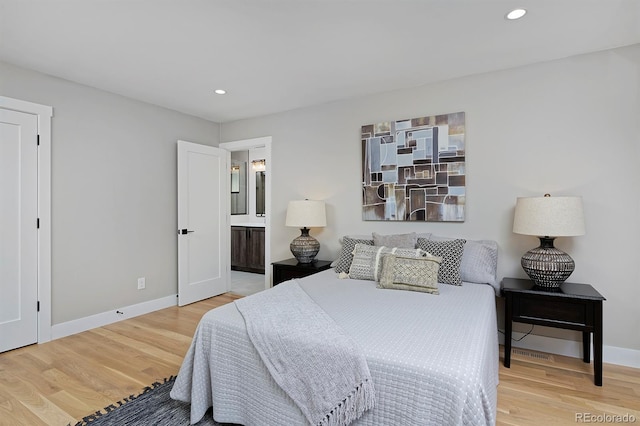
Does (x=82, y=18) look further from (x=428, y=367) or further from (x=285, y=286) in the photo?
(x=428, y=367)

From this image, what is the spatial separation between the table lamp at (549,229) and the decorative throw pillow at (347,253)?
133 centimetres

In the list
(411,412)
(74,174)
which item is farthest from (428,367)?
(74,174)

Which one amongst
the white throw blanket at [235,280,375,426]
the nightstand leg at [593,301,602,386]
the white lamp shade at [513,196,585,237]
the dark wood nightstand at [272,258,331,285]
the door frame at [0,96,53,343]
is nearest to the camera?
the white throw blanket at [235,280,375,426]

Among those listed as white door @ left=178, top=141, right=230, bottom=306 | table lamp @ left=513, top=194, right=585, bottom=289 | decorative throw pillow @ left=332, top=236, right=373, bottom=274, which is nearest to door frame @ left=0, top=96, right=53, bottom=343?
white door @ left=178, top=141, right=230, bottom=306

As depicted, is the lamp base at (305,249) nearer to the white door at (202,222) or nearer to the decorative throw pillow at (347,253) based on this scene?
the decorative throw pillow at (347,253)

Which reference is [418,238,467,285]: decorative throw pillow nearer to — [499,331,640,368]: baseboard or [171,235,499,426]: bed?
[171,235,499,426]: bed

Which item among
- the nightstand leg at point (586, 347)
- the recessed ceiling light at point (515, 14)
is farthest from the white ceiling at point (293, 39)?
the nightstand leg at point (586, 347)

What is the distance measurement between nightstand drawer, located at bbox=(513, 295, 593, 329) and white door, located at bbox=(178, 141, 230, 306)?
3609 mm

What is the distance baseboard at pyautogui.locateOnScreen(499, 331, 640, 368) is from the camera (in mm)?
2564

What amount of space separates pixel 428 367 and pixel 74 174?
11.8 feet

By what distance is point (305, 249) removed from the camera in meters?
3.64

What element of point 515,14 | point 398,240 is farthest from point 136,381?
point 515,14

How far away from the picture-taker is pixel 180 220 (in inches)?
164

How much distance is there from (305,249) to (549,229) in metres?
2.22
